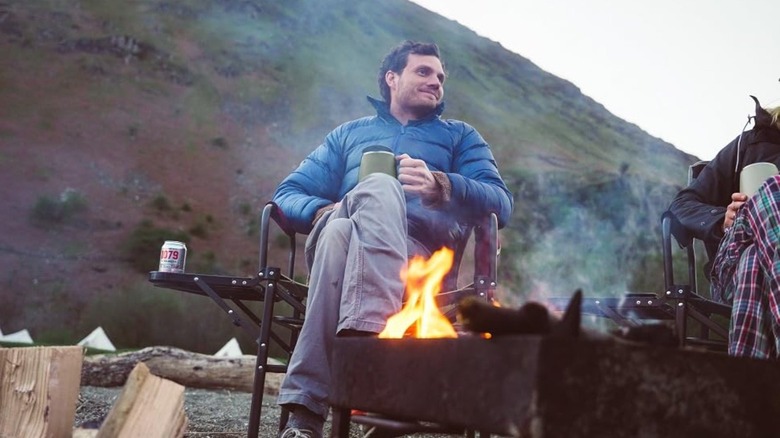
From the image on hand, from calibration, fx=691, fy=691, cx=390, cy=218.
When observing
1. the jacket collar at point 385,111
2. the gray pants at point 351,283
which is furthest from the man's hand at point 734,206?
the jacket collar at point 385,111

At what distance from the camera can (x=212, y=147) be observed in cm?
2580

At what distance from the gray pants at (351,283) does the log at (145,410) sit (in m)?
0.46

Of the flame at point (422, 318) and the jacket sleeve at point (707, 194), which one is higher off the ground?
the jacket sleeve at point (707, 194)

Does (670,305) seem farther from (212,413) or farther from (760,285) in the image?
(212,413)

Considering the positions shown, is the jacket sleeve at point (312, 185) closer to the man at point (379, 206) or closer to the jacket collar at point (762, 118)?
the man at point (379, 206)

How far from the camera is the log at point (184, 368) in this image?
5.23 m

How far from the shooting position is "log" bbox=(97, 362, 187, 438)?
4.54 ft

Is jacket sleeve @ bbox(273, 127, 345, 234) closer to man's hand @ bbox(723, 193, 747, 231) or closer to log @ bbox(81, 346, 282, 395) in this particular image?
man's hand @ bbox(723, 193, 747, 231)

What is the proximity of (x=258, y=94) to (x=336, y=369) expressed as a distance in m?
28.4

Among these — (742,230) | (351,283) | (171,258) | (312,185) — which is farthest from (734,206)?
(171,258)

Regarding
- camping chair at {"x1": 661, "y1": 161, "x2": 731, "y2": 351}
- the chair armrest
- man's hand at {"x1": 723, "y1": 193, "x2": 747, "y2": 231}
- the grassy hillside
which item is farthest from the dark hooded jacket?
the grassy hillside

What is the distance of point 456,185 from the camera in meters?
2.53

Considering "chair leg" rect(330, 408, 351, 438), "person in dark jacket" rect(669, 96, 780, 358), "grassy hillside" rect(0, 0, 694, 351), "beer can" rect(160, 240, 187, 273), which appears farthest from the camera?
"grassy hillside" rect(0, 0, 694, 351)

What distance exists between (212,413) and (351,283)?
232 cm
